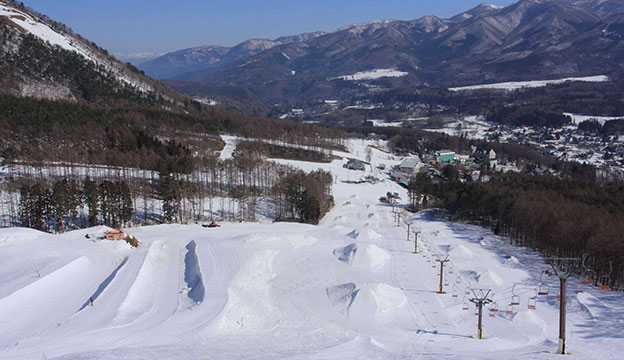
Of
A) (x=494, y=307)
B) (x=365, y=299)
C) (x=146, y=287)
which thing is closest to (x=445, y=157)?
(x=494, y=307)

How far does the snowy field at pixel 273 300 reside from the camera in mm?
18422

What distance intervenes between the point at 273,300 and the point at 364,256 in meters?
10.5

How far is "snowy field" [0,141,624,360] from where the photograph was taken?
725 inches

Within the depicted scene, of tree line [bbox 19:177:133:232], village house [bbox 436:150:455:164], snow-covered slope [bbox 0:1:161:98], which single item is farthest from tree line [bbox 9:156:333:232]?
snow-covered slope [bbox 0:1:161:98]

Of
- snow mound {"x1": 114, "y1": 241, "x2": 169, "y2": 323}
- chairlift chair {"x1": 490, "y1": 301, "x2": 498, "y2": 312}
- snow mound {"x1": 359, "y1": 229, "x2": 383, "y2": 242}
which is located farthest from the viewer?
snow mound {"x1": 359, "y1": 229, "x2": 383, "y2": 242}

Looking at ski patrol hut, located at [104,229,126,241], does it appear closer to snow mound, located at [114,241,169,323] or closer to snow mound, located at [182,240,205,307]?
snow mound, located at [114,241,169,323]

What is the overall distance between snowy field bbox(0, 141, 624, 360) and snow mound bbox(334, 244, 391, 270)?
11 cm

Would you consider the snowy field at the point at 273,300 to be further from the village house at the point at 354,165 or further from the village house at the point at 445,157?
the village house at the point at 445,157

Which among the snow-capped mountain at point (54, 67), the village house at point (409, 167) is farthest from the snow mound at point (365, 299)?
the snow-capped mountain at point (54, 67)

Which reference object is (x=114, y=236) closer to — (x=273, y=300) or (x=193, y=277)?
(x=193, y=277)

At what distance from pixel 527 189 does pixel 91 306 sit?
144 ft

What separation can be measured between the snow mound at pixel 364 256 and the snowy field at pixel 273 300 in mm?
112

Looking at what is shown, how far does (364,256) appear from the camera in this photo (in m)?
33.1

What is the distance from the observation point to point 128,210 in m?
39.7
